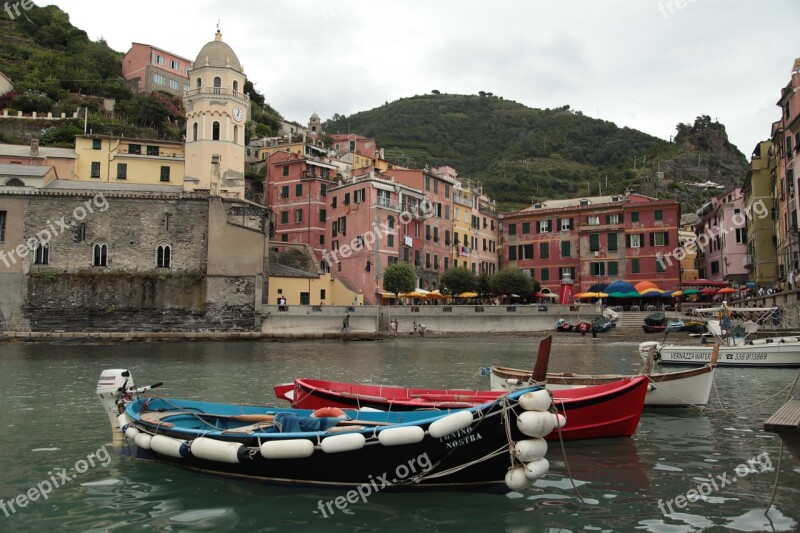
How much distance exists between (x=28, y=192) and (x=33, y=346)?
1331cm

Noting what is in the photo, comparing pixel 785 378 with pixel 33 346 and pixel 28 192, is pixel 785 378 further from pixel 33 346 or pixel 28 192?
pixel 28 192

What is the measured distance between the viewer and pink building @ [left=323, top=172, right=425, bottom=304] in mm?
53406

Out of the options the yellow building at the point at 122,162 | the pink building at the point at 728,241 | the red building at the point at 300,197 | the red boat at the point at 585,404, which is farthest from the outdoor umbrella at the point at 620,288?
the yellow building at the point at 122,162

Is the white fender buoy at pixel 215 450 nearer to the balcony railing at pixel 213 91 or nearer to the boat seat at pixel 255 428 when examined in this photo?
the boat seat at pixel 255 428

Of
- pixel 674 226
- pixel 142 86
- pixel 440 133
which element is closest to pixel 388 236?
pixel 674 226

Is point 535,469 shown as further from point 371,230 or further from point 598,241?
point 598,241

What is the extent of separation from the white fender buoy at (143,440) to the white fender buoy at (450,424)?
4767 mm

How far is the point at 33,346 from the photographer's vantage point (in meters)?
39.6

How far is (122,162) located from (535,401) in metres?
60.8

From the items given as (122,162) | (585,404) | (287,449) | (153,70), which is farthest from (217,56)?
(287,449)

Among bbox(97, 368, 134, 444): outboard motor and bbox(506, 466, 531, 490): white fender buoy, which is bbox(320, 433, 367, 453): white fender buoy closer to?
bbox(506, 466, 531, 490): white fender buoy

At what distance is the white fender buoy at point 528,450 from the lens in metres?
7.88

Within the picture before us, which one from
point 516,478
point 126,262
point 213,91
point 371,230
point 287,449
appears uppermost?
point 213,91

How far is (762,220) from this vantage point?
166 ft
